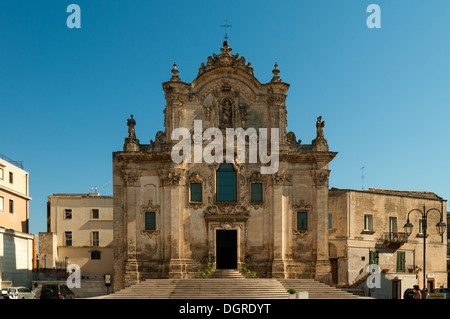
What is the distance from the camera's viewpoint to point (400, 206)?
44.5 metres

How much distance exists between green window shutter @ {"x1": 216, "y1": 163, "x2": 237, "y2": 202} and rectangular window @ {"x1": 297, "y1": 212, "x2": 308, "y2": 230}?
4321mm

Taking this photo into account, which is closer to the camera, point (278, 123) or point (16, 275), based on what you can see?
point (278, 123)

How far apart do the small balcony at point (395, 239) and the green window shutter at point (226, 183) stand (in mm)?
13341

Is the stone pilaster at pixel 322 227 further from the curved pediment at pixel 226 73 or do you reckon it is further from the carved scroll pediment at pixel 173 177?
the carved scroll pediment at pixel 173 177

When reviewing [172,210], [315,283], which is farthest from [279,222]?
[172,210]

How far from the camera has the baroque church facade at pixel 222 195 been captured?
36.6 meters

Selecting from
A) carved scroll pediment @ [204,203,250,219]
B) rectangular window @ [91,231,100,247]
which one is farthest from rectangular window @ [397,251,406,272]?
rectangular window @ [91,231,100,247]

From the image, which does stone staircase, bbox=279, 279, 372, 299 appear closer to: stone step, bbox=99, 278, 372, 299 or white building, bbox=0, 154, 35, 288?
stone step, bbox=99, 278, 372, 299

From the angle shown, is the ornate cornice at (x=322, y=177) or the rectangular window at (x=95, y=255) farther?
the rectangular window at (x=95, y=255)

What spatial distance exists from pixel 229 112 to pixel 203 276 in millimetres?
10489

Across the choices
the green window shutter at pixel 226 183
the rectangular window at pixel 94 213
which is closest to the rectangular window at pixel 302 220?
the green window shutter at pixel 226 183

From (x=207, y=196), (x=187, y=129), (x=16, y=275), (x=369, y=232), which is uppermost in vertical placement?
(x=187, y=129)
